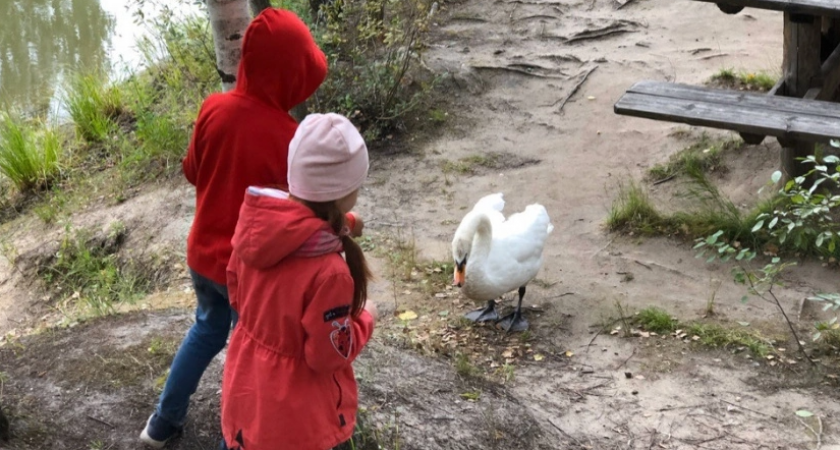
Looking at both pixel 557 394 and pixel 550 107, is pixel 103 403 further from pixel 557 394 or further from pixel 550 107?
pixel 550 107

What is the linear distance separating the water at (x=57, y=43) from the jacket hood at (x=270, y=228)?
7.02 m

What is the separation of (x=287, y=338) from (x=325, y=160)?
0.48m

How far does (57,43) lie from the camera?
10.8 metres

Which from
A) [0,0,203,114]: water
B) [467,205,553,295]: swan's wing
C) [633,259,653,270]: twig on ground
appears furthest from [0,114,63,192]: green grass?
[633,259,653,270]: twig on ground

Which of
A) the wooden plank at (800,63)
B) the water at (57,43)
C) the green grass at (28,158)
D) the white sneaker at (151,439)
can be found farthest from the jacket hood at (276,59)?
the water at (57,43)

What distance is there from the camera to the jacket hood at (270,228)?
2.15 metres

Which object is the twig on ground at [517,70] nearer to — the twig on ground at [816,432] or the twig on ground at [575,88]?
the twig on ground at [575,88]

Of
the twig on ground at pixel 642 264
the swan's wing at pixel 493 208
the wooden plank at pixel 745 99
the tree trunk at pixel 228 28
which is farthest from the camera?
the twig on ground at pixel 642 264

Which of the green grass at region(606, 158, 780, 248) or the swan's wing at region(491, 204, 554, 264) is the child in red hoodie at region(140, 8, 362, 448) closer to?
the swan's wing at region(491, 204, 554, 264)

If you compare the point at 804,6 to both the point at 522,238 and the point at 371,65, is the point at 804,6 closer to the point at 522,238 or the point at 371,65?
the point at 522,238

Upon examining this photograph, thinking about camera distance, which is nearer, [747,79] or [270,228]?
[270,228]

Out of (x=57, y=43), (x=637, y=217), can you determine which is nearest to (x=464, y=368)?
(x=637, y=217)

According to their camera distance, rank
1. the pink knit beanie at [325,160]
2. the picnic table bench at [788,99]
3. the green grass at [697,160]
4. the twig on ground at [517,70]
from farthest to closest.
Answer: the twig on ground at [517,70]
the green grass at [697,160]
the picnic table bench at [788,99]
the pink knit beanie at [325,160]

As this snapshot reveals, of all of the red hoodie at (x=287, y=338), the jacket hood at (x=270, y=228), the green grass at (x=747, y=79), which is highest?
the jacket hood at (x=270, y=228)
